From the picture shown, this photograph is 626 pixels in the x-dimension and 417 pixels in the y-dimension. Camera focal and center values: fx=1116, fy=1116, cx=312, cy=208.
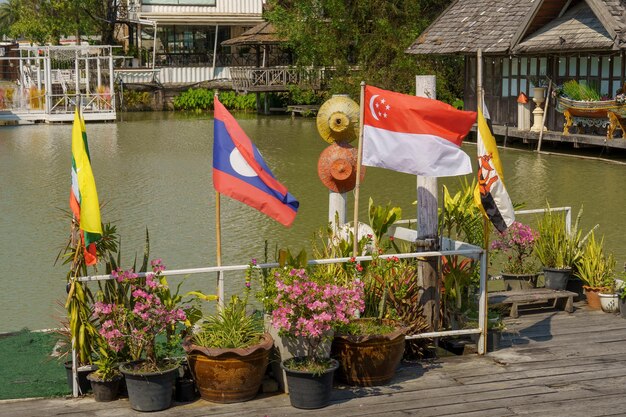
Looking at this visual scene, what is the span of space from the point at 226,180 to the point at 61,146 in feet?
86.3

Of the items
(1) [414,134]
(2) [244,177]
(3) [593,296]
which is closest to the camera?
(2) [244,177]

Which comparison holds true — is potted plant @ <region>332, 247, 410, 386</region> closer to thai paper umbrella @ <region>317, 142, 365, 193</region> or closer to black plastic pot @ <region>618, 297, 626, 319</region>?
thai paper umbrella @ <region>317, 142, 365, 193</region>

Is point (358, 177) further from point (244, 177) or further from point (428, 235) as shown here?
point (244, 177)

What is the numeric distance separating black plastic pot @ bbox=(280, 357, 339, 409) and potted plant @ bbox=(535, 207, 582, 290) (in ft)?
14.9

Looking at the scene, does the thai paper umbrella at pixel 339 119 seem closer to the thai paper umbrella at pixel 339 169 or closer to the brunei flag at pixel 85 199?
the thai paper umbrella at pixel 339 169

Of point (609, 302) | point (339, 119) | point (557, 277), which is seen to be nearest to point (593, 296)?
point (609, 302)

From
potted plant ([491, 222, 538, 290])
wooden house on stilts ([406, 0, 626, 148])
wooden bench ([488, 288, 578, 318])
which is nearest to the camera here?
wooden bench ([488, 288, 578, 318])

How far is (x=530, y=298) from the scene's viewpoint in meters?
11.5

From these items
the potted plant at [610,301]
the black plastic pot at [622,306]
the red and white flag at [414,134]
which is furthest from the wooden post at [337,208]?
the black plastic pot at [622,306]

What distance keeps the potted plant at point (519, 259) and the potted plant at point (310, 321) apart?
4360 millimetres

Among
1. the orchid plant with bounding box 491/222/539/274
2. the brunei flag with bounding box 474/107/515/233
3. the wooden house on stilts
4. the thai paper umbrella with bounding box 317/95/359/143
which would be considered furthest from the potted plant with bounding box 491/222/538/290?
the wooden house on stilts

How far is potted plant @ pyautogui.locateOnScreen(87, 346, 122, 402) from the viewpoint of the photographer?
8.59 m

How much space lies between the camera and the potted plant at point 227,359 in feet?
27.5

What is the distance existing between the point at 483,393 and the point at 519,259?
4.33 m
